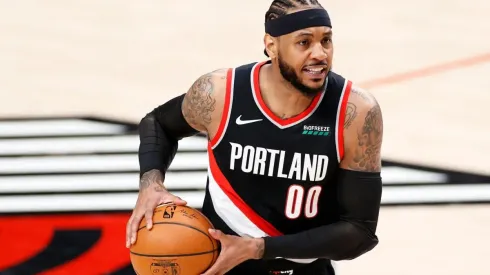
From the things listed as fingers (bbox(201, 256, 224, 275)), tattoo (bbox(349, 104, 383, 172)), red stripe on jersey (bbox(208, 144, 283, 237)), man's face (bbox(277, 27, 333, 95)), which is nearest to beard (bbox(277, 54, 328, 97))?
man's face (bbox(277, 27, 333, 95))

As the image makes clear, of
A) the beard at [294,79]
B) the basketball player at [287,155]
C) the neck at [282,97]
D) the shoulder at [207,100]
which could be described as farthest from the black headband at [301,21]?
the shoulder at [207,100]

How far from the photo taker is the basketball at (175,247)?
12.7 feet

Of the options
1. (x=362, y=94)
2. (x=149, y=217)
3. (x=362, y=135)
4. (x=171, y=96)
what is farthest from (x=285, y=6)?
(x=171, y=96)

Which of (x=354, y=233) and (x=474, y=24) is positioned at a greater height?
(x=474, y=24)

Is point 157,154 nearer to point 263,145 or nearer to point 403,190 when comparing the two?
point 263,145

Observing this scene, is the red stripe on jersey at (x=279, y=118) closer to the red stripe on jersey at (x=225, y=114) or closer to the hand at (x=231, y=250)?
the red stripe on jersey at (x=225, y=114)

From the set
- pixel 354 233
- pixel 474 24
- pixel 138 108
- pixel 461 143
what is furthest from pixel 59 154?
pixel 474 24

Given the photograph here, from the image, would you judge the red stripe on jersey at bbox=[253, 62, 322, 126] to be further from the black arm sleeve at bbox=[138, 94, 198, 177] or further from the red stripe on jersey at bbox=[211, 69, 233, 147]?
the black arm sleeve at bbox=[138, 94, 198, 177]

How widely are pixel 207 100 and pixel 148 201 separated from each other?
0.53 meters

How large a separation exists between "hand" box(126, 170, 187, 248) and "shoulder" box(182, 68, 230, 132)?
0.33 m

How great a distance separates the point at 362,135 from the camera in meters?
3.95

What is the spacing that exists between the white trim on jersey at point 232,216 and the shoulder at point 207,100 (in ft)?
0.90

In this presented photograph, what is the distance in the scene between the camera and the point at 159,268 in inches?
153

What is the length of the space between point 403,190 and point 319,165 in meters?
3.05
